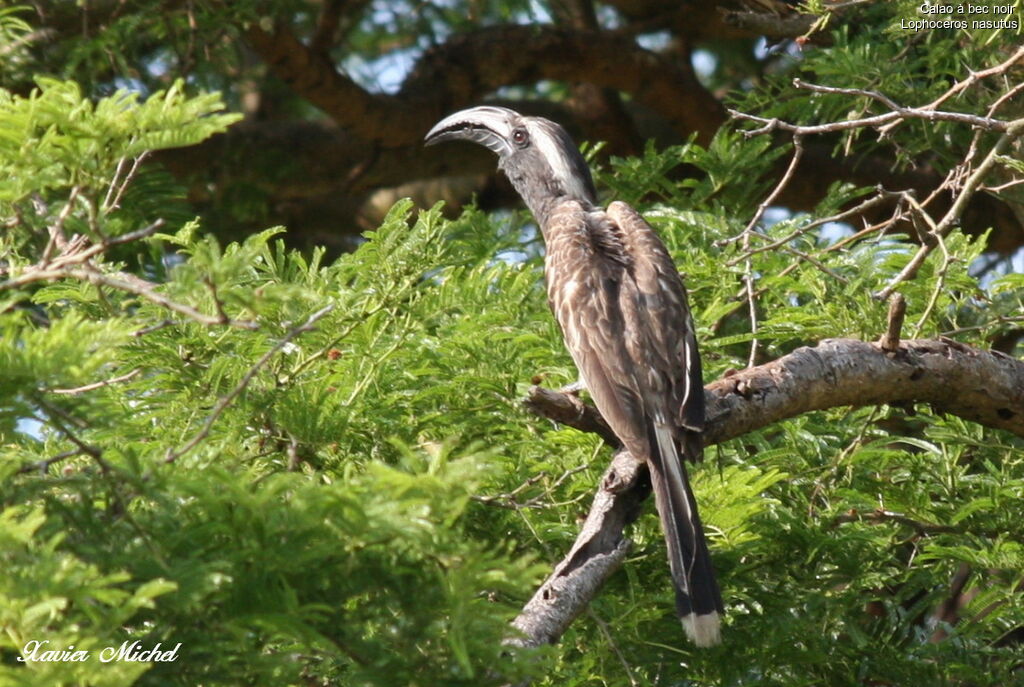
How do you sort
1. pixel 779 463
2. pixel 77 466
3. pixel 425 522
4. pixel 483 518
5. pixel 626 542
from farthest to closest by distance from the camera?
pixel 779 463
pixel 483 518
pixel 626 542
pixel 77 466
pixel 425 522

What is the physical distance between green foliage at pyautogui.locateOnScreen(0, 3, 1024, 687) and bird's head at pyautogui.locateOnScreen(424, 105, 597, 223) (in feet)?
0.71

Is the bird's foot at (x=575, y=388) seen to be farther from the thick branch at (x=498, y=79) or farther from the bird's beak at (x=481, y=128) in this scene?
the thick branch at (x=498, y=79)

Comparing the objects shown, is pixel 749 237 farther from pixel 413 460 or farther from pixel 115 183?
pixel 413 460

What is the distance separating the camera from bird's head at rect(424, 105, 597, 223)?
458 cm

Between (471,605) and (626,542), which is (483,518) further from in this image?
(471,605)

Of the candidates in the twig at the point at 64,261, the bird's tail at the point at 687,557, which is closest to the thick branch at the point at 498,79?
the bird's tail at the point at 687,557

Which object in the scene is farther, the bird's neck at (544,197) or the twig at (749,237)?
the bird's neck at (544,197)

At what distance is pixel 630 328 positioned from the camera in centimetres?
373

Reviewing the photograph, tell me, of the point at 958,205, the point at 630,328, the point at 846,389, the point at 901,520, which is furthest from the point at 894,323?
the point at 630,328

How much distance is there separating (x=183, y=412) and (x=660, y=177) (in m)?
2.47

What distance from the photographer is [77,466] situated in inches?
95.6

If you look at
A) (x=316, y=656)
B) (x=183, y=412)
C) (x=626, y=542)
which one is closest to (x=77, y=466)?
(x=183, y=412)
